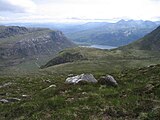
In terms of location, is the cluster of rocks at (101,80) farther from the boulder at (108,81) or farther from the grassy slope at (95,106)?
the grassy slope at (95,106)

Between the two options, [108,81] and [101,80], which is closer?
[108,81]

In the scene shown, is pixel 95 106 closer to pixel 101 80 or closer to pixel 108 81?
pixel 108 81

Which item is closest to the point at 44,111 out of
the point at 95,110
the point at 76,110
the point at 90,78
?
the point at 76,110

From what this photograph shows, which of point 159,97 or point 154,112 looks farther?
point 159,97

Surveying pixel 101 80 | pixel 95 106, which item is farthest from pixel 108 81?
pixel 95 106

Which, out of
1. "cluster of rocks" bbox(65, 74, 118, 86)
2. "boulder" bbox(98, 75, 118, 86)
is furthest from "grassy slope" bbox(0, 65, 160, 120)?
"cluster of rocks" bbox(65, 74, 118, 86)

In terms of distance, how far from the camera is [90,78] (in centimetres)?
2981

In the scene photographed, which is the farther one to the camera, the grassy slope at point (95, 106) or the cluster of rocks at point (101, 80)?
the cluster of rocks at point (101, 80)

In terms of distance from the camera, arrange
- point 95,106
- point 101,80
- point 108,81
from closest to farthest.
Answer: point 95,106 → point 108,81 → point 101,80

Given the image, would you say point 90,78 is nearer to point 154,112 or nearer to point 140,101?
point 140,101

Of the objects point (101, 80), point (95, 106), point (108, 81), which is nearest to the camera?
point (95, 106)

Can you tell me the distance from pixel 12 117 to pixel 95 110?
20.3 feet

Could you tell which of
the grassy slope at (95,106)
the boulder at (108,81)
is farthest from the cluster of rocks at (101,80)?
the grassy slope at (95,106)

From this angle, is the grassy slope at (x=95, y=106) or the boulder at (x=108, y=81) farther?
the boulder at (x=108, y=81)
